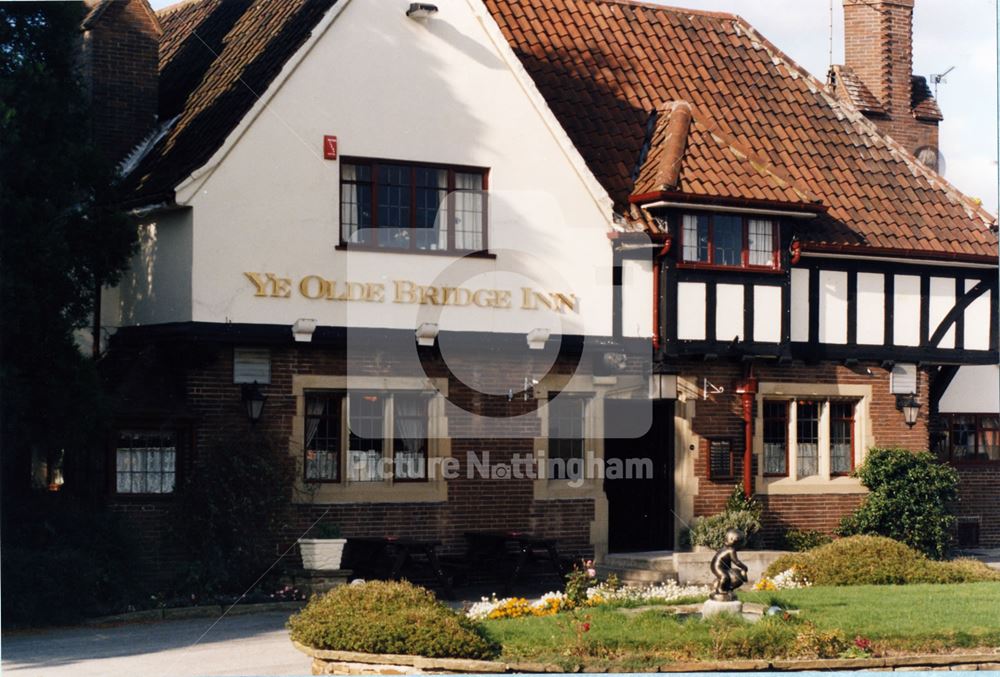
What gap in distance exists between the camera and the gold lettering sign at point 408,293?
23203 millimetres

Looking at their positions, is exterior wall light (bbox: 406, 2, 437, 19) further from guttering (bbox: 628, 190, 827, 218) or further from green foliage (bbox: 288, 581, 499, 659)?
green foliage (bbox: 288, 581, 499, 659)

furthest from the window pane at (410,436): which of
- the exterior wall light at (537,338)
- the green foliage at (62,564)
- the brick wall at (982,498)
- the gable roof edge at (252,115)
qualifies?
the brick wall at (982,498)

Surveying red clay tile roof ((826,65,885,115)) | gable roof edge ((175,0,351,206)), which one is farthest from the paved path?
red clay tile roof ((826,65,885,115))

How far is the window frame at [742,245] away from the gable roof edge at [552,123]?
1.28 metres

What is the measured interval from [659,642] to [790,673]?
4.63 feet

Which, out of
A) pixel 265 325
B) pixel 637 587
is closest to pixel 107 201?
pixel 265 325

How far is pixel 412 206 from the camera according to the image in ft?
79.9

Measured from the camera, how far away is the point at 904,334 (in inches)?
1128

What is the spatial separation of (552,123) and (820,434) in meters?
7.65

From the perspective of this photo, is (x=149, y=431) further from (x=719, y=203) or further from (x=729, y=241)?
(x=729, y=241)

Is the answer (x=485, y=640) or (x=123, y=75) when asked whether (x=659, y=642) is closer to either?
(x=485, y=640)

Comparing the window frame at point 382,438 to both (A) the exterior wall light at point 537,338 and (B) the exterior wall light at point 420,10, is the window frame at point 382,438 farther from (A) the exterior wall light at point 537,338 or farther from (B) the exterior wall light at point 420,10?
(B) the exterior wall light at point 420,10

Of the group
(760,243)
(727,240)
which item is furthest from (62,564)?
(760,243)

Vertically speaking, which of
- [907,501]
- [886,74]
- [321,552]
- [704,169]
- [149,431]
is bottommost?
[321,552]
